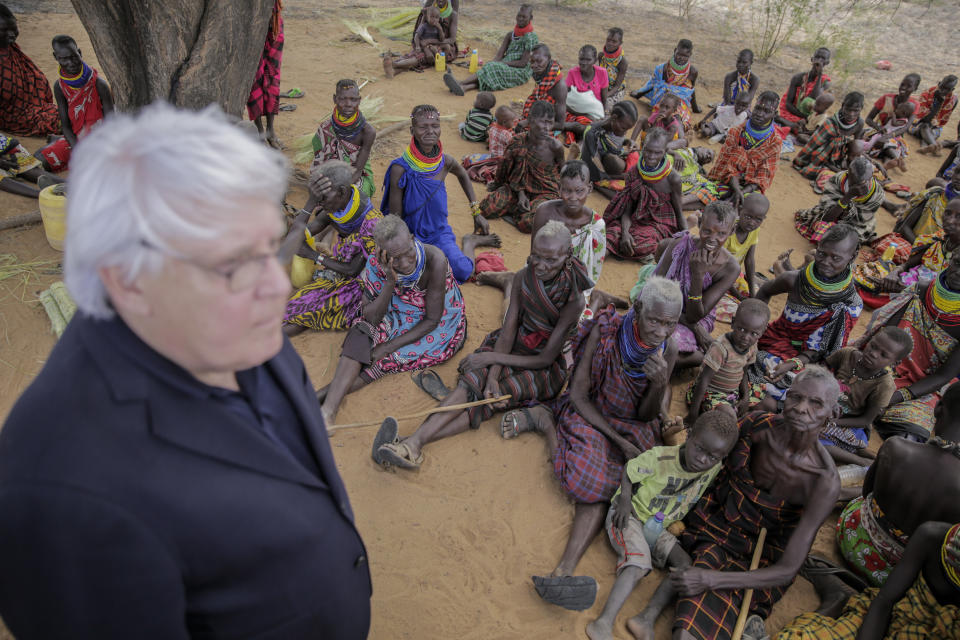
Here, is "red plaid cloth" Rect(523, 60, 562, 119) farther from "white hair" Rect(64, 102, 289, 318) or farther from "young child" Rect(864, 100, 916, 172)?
"white hair" Rect(64, 102, 289, 318)

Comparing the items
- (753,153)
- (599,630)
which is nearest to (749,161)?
(753,153)

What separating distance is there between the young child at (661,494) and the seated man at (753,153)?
168 inches

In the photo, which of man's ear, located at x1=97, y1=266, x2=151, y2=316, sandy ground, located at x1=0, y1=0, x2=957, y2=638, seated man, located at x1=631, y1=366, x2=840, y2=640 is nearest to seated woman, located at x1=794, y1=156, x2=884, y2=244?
sandy ground, located at x1=0, y1=0, x2=957, y2=638

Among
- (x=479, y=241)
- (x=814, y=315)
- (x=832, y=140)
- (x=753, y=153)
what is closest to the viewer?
(x=814, y=315)

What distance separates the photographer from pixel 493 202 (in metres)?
5.84

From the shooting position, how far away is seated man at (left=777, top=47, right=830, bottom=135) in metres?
8.34

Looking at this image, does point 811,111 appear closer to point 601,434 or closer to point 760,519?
Answer: point 601,434

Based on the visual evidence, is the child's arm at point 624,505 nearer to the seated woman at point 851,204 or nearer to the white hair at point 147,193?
the white hair at point 147,193

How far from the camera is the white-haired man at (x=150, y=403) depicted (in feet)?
2.80

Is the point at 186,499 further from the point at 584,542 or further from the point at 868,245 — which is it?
the point at 868,245

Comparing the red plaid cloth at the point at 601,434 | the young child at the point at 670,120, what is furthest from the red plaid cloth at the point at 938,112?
the red plaid cloth at the point at 601,434

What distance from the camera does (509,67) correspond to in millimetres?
9016

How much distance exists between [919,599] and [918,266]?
3.78m

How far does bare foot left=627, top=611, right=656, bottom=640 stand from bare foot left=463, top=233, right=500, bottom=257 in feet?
11.2
